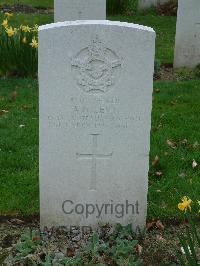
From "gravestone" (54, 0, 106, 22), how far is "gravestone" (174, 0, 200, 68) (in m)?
1.13

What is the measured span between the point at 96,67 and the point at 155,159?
1.65 meters

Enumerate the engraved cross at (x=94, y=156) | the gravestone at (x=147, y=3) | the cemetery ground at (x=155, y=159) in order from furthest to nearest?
1. the gravestone at (x=147, y=3)
2. the cemetery ground at (x=155, y=159)
3. the engraved cross at (x=94, y=156)

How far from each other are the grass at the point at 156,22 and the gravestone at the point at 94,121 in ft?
18.7

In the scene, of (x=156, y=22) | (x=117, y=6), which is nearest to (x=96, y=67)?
(x=156, y=22)

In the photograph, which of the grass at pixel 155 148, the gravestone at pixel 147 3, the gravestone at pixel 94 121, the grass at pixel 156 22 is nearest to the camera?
the gravestone at pixel 94 121

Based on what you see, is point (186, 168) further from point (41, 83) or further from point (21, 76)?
point (21, 76)

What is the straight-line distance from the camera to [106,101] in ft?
11.8

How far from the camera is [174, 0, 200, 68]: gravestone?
7.77 meters

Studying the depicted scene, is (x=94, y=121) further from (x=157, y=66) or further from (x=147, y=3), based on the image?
(x=147, y=3)

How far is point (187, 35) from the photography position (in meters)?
8.07

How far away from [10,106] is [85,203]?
286cm

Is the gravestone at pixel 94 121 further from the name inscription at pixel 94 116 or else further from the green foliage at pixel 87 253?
the green foliage at pixel 87 253

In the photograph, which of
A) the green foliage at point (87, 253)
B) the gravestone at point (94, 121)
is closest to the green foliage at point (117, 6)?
the gravestone at point (94, 121)

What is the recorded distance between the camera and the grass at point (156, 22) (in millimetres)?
9796
